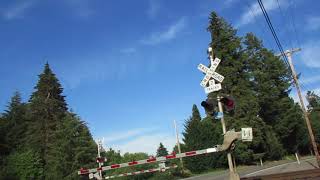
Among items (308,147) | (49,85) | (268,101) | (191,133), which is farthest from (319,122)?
(49,85)

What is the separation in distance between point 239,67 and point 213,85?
46208 millimetres

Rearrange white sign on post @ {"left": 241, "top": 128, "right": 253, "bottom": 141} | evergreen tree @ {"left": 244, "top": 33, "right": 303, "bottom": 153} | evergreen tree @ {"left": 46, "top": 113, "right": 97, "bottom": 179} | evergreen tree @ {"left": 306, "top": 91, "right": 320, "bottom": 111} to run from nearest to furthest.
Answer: white sign on post @ {"left": 241, "top": 128, "right": 253, "bottom": 141}
evergreen tree @ {"left": 46, "top": 113, "right": 97, "bottom": 179}
evergreen tree @ {"left": 244, "top": 33, "right": 303, "bottom": 153}
evergreen tree @ {"left": 306, "top": 91, "right": 320, "bottom": 111}

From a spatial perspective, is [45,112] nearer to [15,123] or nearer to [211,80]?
[15,123]

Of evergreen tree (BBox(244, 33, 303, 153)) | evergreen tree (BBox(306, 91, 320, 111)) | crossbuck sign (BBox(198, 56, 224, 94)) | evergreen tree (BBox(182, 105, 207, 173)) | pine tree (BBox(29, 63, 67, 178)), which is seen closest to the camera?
crossbuck sign (BBox(198, 56, 224, 94))

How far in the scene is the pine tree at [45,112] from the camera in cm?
6703

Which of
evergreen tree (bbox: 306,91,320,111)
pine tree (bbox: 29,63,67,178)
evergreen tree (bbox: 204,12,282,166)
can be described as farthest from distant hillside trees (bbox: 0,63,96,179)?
evergreen tree (bbox: 306,91,320,111)

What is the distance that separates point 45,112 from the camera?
72.6m

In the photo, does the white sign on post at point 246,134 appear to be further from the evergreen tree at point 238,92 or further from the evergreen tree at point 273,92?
the evergreen tree at point 273,92

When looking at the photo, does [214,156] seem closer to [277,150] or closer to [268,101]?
[277,150]

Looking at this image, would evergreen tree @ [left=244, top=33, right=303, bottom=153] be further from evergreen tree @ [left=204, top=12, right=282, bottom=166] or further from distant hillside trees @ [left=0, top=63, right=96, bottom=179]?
distant hillside trees @ [left=0, top=63, right=96, bottom=179]

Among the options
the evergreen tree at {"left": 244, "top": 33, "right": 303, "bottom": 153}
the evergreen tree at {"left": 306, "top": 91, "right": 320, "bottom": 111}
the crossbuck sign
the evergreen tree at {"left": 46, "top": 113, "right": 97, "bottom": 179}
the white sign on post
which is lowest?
the white sign on post

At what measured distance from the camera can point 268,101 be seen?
212 feet

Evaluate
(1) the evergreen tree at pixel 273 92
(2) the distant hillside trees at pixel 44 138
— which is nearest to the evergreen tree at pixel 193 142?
(2) the distant hillside trees at pixel 44 138

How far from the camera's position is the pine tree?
67.0 meters
